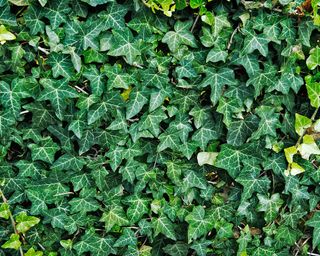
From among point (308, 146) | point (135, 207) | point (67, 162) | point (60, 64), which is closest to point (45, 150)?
point (67, 162)

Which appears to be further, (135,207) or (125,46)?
(135,207)

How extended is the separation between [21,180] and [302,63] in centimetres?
155

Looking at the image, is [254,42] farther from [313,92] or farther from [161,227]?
[161,227]

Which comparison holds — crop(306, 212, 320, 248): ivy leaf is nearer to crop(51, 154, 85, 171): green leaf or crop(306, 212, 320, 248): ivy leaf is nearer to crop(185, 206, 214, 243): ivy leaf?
crop(185, 206, 214, 243): ivy leaf

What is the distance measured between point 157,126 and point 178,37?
0.45 meters

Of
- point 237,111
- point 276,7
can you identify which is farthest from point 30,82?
point 276,7

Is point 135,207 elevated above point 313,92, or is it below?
below

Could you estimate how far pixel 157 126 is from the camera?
242 cm

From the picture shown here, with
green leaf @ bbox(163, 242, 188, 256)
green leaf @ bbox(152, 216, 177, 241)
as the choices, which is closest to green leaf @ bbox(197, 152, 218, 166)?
green leaf @ bbox(152, 216, 177, 241)

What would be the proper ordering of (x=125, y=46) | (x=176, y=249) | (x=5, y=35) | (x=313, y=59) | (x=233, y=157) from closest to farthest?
(x=5, y=35)
(x=125, y=46)
(x=313, y=59)
(x=233, y=157)
(x=176, y=249)

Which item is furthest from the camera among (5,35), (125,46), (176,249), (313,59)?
(176,249)

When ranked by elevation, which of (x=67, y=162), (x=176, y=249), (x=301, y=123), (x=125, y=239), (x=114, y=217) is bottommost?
(x=176, y=249)

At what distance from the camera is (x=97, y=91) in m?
2.34

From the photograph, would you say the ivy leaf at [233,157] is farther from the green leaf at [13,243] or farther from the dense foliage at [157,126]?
the green leaf at [13,243]
